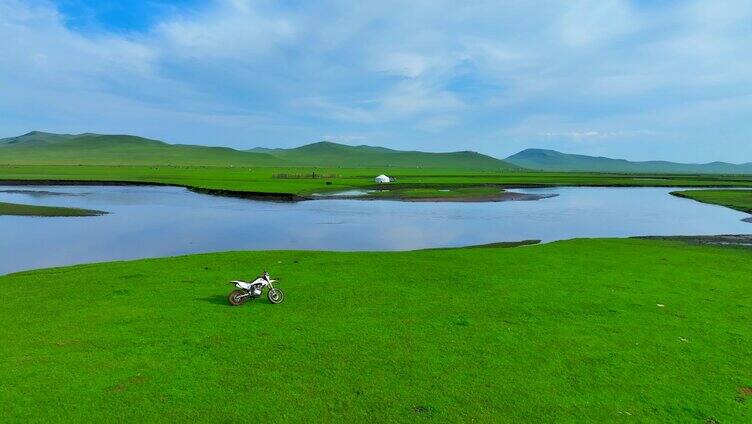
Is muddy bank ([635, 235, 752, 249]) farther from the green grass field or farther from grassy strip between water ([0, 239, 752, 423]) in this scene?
the green grass field

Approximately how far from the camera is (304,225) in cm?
4703

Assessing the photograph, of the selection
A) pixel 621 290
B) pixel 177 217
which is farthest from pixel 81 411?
pixel 177 217

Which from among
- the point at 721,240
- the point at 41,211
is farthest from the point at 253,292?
the point at 41,211

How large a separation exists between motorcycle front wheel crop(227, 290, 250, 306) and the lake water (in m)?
18.8

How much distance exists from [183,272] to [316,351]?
38.4ft

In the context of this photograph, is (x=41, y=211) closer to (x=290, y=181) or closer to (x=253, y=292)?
(x=253, y=292)

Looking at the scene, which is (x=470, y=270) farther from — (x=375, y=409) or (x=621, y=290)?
(x=375, y=409)

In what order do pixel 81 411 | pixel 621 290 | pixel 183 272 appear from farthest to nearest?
pixel 183 272 < pixel 621 290 < pixel 81 411

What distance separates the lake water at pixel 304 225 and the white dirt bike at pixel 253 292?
18.6m

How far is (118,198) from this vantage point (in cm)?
7425

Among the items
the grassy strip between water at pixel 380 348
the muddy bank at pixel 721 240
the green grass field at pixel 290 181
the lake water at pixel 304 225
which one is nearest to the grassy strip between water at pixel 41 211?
the lake water at pixel 304 225

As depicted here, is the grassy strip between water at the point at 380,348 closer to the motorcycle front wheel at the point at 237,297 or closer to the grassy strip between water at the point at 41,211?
the motorcycle front wheel at the point at 237,297

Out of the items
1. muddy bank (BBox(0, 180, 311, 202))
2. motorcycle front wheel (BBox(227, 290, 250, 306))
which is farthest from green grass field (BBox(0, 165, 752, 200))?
motorcycle front wheel (BBox(227, 290, 250, 306))

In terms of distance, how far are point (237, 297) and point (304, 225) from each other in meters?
31.4
